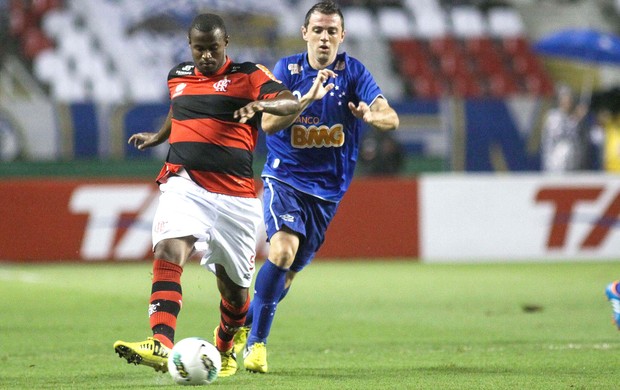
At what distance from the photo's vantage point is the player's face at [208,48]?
21.1ft

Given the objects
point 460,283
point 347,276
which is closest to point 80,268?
point 347,276

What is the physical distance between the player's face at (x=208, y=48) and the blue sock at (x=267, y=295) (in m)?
1.35

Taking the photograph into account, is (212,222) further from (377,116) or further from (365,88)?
(365,88)

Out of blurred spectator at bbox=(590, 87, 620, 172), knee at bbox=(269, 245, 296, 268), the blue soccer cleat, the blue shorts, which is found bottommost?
blurred spectator at bbox=(590, 87, 620, 172)

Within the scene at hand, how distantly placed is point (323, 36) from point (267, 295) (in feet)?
5.55

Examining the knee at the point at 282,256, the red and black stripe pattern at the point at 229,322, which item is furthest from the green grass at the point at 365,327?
the knee at the point at 282,256

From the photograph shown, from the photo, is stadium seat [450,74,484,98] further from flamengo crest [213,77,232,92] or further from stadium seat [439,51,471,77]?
flamengo crest [213,77,232,92]

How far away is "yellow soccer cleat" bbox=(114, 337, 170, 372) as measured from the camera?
570 centimetres

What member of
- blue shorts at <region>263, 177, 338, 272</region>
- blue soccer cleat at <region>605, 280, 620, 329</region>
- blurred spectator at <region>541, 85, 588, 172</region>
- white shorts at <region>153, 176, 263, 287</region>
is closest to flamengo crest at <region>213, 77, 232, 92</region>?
white shorts at <region>153, 176, 263, 287</region>

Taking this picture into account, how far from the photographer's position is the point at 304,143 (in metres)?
7.53

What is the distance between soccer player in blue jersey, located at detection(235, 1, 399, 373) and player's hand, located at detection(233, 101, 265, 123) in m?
1.12

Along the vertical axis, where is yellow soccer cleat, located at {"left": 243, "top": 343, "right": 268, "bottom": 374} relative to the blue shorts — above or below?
below

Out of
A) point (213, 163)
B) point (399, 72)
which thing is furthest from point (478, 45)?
point (213, 163)

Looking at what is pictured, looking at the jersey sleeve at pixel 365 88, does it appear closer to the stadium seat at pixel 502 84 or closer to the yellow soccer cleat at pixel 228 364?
the yellow soccer cleat at pixel 228 364
